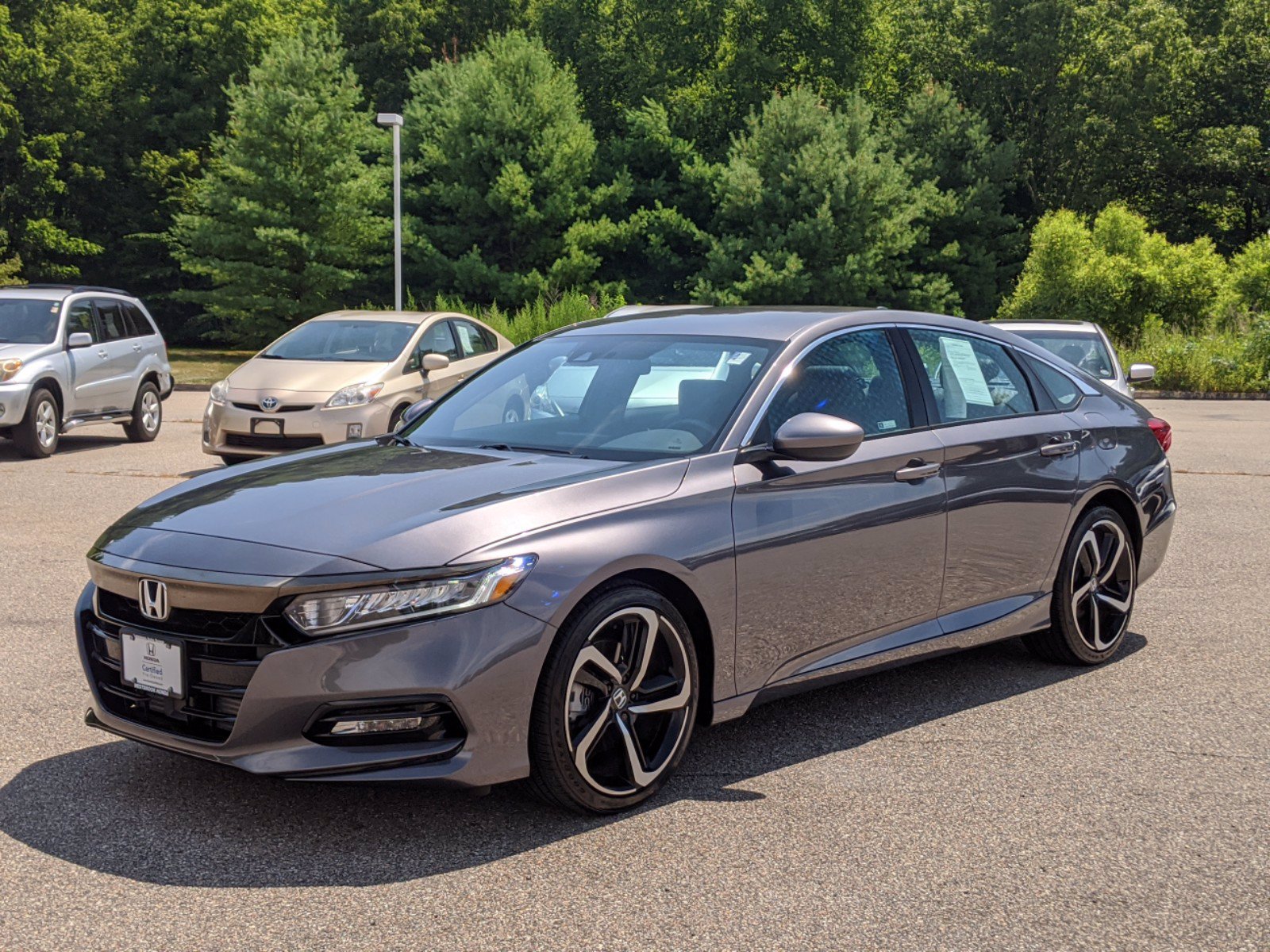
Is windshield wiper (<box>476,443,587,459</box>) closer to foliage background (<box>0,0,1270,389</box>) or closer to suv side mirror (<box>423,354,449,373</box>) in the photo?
suv side mirror (<box>423,354,449,373</box>)

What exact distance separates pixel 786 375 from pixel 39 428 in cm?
1226

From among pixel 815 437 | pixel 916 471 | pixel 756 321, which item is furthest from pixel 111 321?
pixel 815 437

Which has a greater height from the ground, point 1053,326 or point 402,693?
point 1053,326

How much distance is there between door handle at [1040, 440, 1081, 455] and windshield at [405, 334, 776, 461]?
1513mm

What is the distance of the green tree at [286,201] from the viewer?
151 ft

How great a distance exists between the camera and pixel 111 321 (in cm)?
1741

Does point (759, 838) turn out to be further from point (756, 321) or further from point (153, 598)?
point (756, 321)

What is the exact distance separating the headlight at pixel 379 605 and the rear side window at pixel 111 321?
1413 cm

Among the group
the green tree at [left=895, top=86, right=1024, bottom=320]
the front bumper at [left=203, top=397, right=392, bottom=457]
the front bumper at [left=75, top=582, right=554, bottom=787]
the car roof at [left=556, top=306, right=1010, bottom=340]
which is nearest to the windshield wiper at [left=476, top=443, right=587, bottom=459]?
the car roof at [left=556, top=306, right=1010, bottom=340]

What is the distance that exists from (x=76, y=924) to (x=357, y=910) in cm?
68

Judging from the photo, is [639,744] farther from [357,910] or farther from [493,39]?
[493,39]

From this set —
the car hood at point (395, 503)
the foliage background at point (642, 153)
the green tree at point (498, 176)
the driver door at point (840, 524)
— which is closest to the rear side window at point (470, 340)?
the driver door at point (840, 524)

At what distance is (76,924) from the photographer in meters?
3.70

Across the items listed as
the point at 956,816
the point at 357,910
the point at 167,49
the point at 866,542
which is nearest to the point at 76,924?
A: the point at 357,910
